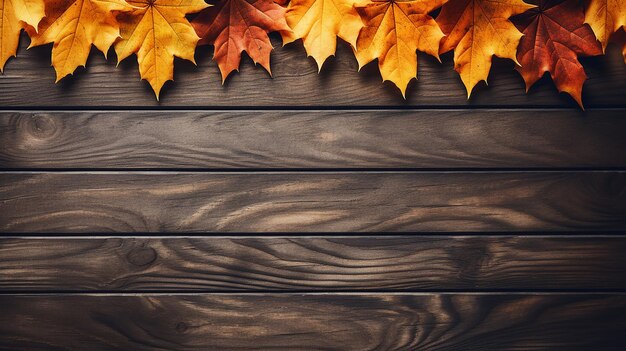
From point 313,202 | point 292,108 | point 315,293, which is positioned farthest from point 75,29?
point 315,293

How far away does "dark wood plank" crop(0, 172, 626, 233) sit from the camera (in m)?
0.90

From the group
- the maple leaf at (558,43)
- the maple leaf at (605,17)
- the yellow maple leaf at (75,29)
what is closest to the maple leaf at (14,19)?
the yellow maple leaf at (75,29)

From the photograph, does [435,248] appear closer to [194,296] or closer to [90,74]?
[194,296]

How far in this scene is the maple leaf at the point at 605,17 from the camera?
839 millimetres

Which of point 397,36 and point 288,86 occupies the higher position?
point 397,36

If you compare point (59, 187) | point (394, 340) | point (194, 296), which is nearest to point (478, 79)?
point (394, 340)

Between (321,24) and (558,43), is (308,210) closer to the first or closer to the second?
(321,24)

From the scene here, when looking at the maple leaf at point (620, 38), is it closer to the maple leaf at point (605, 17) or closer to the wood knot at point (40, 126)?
the maple leaf at point (605, 17)

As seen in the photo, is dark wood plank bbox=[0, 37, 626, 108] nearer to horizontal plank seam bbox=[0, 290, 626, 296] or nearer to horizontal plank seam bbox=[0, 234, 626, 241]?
horizontal plank seam bbox=[0, 234, 626, 241]

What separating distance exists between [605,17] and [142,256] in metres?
0.92

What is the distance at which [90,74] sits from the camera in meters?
0.88

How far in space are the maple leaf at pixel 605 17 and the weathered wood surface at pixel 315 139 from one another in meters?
0.14

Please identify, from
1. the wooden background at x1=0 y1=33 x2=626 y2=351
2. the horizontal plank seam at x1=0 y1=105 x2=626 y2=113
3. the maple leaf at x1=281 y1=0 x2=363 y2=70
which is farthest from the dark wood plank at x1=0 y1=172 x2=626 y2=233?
the maple leaf at x1=281 y1=0 x2=363 y2=70

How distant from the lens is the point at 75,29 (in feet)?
2.78
